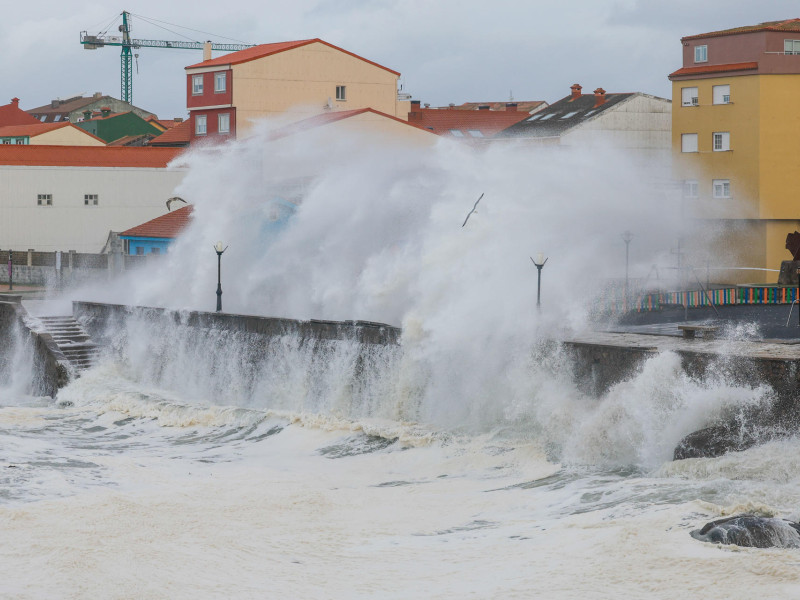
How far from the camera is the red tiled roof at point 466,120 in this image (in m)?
64.0

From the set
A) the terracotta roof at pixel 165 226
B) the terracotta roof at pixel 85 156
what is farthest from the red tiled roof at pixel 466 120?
the terracotta roof at pixel 165 226

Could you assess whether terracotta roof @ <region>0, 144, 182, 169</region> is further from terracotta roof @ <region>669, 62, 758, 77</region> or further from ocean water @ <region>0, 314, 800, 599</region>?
ocean water @ <region>0, 314, 800, 599</region>

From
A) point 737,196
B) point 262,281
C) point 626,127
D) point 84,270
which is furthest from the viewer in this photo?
point 626,127

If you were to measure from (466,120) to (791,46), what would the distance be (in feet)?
88.4

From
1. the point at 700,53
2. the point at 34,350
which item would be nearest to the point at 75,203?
the point at 34,350

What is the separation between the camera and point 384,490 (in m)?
19.0

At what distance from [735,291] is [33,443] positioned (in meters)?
18.9

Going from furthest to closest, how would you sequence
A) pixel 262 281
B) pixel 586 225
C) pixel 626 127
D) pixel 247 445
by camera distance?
pixel 626 127, pixel 262 281, pixel 586 225, pixel 247 445

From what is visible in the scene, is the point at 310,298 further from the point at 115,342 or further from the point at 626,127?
the point at 626,127

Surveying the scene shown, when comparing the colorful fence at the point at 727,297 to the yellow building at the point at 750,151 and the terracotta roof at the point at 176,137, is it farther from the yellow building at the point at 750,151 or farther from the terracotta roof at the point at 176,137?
the terracotta roof at the point at 176,137

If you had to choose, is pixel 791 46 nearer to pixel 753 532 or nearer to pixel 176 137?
pixel 753 532

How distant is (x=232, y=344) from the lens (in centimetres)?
2838

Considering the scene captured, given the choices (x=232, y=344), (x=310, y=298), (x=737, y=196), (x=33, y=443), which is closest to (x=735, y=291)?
(x=737, y=196)

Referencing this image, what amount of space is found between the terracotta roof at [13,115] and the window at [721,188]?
59197mm
